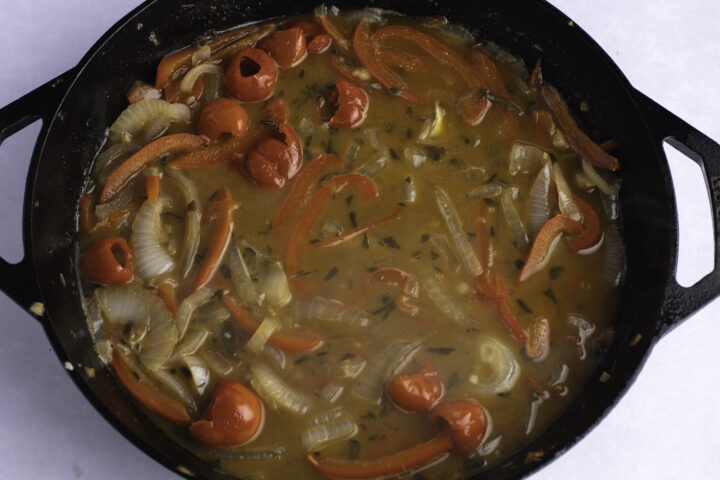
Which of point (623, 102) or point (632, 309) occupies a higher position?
point (623, 102)

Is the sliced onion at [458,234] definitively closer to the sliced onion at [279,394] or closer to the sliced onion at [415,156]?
the sliced onion at [415,156]

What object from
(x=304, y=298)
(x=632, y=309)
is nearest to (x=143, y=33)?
(x=304, y=298)

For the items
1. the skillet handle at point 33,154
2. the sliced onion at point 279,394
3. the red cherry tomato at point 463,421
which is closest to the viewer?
the skillet handle at point 33,154

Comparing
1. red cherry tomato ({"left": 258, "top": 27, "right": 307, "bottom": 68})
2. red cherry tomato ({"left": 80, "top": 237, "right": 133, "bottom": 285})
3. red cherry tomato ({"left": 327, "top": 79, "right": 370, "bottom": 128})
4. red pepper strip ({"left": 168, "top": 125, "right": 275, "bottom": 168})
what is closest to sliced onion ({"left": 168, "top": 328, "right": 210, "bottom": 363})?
red cherry tomato ({"left": 80, "top": 237, "right": 133, "bottom": 285})

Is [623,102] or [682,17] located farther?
[682,17]

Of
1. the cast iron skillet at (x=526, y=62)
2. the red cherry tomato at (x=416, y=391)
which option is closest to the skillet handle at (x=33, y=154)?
the cast iron skillet at (x=526, y=62)

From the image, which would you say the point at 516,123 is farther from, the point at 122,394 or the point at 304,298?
the point at 122,394
